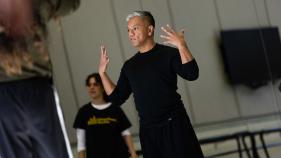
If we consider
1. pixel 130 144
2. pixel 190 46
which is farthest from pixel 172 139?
pixel 190 46

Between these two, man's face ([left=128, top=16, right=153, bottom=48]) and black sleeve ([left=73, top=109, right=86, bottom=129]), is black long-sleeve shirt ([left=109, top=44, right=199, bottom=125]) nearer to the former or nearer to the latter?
man's face ([left=128, top=16, right=153, bottom=48])

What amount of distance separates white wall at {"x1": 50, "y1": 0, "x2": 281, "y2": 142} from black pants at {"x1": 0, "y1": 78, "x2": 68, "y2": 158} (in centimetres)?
116

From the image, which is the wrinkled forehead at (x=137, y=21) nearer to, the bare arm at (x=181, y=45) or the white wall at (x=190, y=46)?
the bare arm at (x=181, y=45)

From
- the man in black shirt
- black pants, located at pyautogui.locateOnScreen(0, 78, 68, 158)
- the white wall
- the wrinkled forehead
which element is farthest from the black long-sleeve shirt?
black pants, located at pyautogui.locateOnScreen(0, 78, 68, 158)

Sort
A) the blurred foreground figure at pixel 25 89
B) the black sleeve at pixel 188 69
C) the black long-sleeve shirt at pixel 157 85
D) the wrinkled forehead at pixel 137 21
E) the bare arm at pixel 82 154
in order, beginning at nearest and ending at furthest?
the blurred foreground figure at pixel 25 89
the black sleeve at pixel 188 69
the black long-sleeve shirt at pixel 157 85
the wrinkled forehead at pixel 137 21
the bare arm at pixel 82 154

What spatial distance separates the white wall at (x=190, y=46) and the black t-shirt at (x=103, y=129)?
6 cm

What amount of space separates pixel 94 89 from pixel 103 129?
22 centimetres

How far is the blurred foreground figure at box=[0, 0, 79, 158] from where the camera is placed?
107 centimetres

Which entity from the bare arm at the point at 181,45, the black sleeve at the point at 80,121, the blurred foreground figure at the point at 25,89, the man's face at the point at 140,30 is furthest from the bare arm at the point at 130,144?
the blurred foreground figure at the point at 25,89

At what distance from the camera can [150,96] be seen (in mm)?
1696

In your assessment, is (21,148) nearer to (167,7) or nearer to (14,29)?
(14,29)

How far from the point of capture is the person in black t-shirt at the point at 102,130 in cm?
229

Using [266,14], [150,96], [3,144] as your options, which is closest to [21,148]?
[3,144]

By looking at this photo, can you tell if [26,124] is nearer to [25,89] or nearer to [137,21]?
[25,89]
